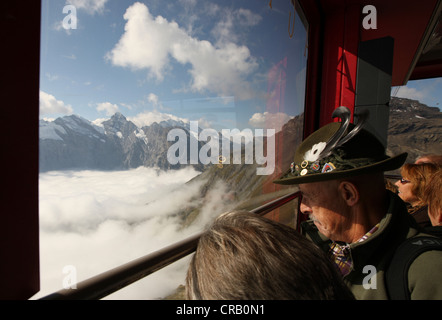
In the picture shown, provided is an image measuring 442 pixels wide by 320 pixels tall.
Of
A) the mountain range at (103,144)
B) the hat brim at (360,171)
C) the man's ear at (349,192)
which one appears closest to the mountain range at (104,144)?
the mountain range at (103,144)

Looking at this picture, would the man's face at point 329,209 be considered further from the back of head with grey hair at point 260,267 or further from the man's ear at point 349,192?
the back of head with grey hair at point 260,267

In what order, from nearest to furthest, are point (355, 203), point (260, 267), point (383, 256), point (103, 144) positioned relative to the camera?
1. point (260, 267)
2. point (383, 256)
3. point (355, 203)
4. point (103, 144)

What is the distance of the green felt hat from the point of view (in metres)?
0.86

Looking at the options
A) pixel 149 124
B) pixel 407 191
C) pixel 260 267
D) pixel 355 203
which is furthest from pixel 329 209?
pixel 407 191

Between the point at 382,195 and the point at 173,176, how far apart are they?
983 millimetres

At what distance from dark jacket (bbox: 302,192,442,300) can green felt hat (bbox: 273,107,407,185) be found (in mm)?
134

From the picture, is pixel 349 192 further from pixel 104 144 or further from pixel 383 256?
pixel 104 144

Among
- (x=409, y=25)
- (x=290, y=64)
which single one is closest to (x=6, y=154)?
(x=290, y=64)

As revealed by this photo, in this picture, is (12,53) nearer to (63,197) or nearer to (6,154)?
(6,154)

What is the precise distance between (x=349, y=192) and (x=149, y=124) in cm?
90

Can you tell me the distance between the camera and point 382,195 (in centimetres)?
89

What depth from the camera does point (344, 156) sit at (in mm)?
892

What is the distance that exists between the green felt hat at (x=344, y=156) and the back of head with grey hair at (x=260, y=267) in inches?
18.4
